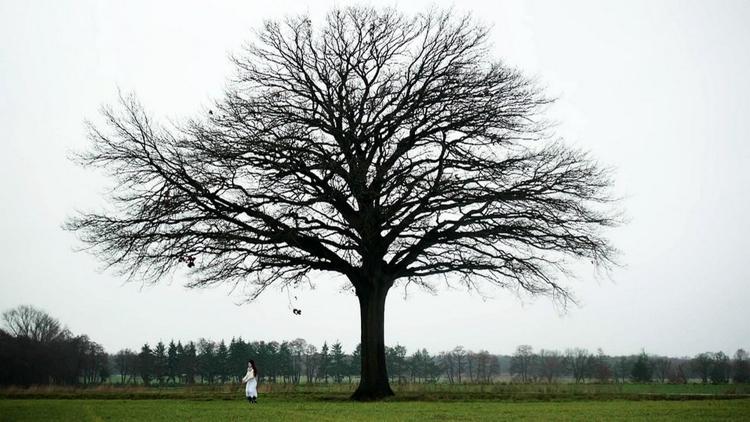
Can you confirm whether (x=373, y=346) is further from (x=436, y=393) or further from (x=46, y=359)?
(x=46, y=359)

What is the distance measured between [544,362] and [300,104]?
110754mm

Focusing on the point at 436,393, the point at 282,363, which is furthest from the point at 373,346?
the point at 282,363

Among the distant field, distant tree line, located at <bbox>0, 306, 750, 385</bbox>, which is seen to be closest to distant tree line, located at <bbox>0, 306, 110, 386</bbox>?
distant tree line, located at <bbox>0, 306, 750, 385</bbox>

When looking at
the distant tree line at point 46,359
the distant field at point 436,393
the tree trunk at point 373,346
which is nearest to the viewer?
the distant field at point 436,393

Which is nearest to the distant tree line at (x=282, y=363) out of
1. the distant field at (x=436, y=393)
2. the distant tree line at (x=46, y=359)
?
the distant tree line at (x=46, y=359)

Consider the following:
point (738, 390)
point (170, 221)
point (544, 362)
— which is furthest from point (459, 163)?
point (544, 362)

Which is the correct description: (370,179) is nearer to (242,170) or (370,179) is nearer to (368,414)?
(242,170)

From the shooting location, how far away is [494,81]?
21.4 metres

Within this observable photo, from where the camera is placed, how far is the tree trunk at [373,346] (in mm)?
21109

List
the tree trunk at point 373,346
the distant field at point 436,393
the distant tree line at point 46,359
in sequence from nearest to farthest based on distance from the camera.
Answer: the distant field at point 436,393 < the tree trunk at point 373,346 < the distant tree line at point 46,359

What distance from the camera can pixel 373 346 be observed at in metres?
21.6

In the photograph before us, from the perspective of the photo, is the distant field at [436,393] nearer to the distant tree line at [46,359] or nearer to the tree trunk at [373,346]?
the tree trunk at [373,346]

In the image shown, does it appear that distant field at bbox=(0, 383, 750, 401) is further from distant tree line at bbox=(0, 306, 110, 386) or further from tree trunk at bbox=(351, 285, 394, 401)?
distant tree line at bbox=(0, 306, 110, 386)

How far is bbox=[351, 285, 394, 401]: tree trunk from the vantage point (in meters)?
21.1
